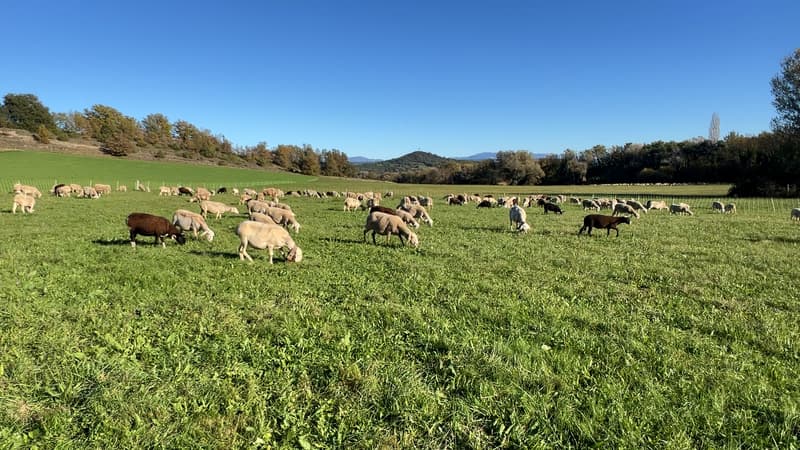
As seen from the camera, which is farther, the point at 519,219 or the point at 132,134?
the point at 132,134

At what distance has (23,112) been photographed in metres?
105

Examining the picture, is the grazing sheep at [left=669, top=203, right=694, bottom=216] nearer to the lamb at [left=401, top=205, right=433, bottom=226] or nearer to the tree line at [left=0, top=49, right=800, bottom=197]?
Result: the lamb at [left=401, top=205, right=433, bottom=226]

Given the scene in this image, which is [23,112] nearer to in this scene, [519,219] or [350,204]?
[350,204]

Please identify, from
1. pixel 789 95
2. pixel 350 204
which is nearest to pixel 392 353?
pixel 350 204

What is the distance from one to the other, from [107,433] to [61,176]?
74154 millimetres

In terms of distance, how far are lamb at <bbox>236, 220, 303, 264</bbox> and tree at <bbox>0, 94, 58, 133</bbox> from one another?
127 metres

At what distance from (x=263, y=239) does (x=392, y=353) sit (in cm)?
649

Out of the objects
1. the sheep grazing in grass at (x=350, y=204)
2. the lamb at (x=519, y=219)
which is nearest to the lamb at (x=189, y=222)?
the lamb at (x=519, y=219)

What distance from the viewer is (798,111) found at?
43.3m

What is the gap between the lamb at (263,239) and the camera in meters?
10.8

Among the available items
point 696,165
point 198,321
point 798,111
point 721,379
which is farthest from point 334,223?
point 696,165

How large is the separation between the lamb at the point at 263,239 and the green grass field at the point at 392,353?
1.28 ft

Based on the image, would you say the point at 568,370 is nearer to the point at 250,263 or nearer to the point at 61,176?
the point at 250,263

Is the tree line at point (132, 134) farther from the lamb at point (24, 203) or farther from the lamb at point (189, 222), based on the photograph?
the lamb at point (189, 222)
